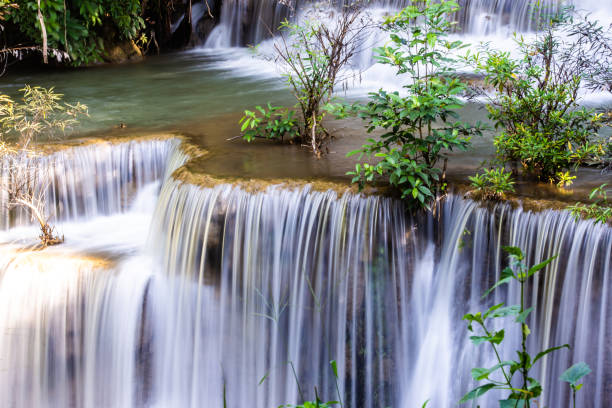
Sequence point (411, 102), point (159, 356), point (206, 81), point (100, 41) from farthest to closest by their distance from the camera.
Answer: point (100, 41) → point (206, 81) → point (159, 356) → point (411, 102)

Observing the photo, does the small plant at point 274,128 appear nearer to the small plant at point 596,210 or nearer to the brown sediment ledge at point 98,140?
the brown sediment ledge at point 98,140

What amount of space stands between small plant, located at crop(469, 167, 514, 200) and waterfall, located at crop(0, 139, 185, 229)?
3.44 metres

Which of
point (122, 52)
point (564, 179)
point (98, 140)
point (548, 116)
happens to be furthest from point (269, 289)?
point (122, 52)

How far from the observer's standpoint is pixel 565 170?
199 inches

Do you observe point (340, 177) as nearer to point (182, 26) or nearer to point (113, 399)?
point (113, 399)

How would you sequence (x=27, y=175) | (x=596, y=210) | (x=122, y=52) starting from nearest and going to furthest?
(x=596, y=210)
(x=27, y=175)
(x=122, y=52)

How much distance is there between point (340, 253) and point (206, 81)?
255 inches

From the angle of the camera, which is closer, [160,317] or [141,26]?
[160,317]

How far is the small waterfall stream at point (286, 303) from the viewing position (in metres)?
4.43

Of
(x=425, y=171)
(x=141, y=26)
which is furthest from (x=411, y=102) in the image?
(x=141, y=26)

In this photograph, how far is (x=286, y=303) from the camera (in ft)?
17.3

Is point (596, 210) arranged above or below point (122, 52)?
below

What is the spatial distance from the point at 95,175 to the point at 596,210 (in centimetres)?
515

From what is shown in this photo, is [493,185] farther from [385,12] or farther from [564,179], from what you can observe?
[385,12]
